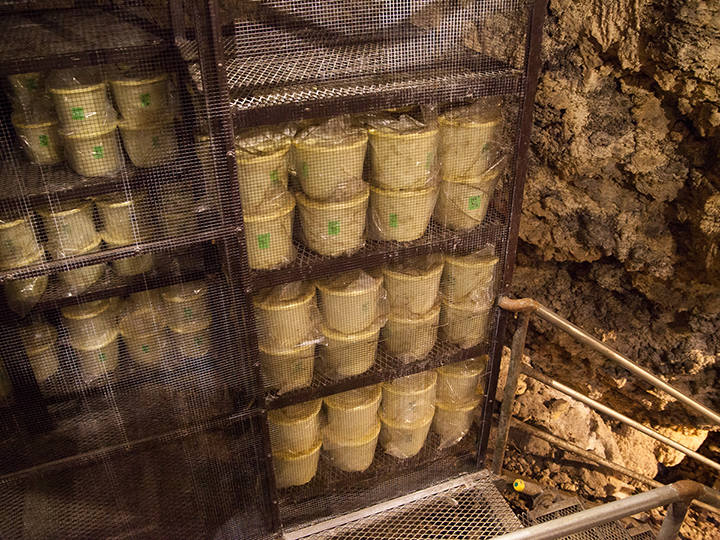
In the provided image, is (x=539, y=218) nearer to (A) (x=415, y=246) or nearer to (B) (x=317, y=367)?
(A) (x=415, y=246)

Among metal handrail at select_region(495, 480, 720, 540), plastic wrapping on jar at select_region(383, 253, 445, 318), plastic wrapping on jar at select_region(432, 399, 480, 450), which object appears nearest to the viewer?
metal handrail at select_region(495, 480, 720, 540)

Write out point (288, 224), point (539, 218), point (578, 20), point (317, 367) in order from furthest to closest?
point (539, 218)
point (578, 20)
point (317, 367)
point (288, 224)

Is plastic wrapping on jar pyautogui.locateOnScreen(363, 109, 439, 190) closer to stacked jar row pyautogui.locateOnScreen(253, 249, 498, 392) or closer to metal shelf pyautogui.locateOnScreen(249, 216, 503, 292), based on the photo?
metal shelf pyautogui.locateOnScreen(249, 216, 503, 292)

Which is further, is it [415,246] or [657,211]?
[657,211]

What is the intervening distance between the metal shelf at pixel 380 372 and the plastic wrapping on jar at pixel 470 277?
246 millimetres

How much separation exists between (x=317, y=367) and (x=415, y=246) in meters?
0.72

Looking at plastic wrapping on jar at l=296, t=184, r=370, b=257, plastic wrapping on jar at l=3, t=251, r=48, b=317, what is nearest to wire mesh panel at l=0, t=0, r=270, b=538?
plastic wrapping on jar at l=3, t=251, r=48, b=317

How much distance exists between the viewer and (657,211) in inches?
122

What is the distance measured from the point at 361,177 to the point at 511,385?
130 centimetres

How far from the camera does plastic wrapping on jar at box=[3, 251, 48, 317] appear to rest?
7.07 feet

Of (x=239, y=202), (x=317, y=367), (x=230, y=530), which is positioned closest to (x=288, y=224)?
(x=239, y=202)

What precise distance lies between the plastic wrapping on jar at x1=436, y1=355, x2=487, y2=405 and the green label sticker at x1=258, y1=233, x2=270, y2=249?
3.79 ft

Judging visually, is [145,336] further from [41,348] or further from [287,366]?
[287,366]

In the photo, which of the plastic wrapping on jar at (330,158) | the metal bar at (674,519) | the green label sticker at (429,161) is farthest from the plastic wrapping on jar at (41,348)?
the metal bar at (674,519)
